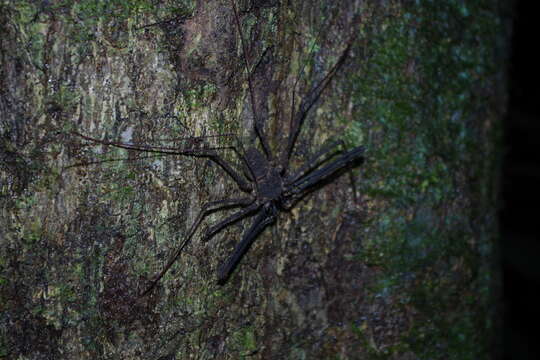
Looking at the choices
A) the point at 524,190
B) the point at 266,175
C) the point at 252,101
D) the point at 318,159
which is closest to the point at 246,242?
the point at 266,175

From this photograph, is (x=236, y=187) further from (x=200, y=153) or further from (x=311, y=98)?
(x=311, y=98)

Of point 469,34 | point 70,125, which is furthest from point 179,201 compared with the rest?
point 469,34

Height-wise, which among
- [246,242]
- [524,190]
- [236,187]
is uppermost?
[524,190]

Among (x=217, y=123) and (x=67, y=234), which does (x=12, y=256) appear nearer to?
(x=67, y=234)

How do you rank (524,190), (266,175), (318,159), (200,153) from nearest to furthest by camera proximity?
(200,153) < (318,159) < (266,175) < (524,190)

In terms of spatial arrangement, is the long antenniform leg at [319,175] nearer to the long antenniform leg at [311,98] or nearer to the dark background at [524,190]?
the long antenniform leg at [311,98]

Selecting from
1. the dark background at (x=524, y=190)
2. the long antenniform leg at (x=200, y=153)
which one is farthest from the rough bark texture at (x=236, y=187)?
the dark background at (x=524, y=190)

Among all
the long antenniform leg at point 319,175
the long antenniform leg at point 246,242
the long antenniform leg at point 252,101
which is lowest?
the long antenniform leg at point 246,242

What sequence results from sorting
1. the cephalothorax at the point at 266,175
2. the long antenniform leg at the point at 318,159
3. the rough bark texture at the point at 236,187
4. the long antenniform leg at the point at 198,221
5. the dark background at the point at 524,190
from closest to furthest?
the rough bark texture at the point at 236,187, the long antenniform leg at the point at 198,221, the cephalothorax at the point at 266,175, the long antenniform leg at the point at 318,159, the dark background at the point at 524,190
